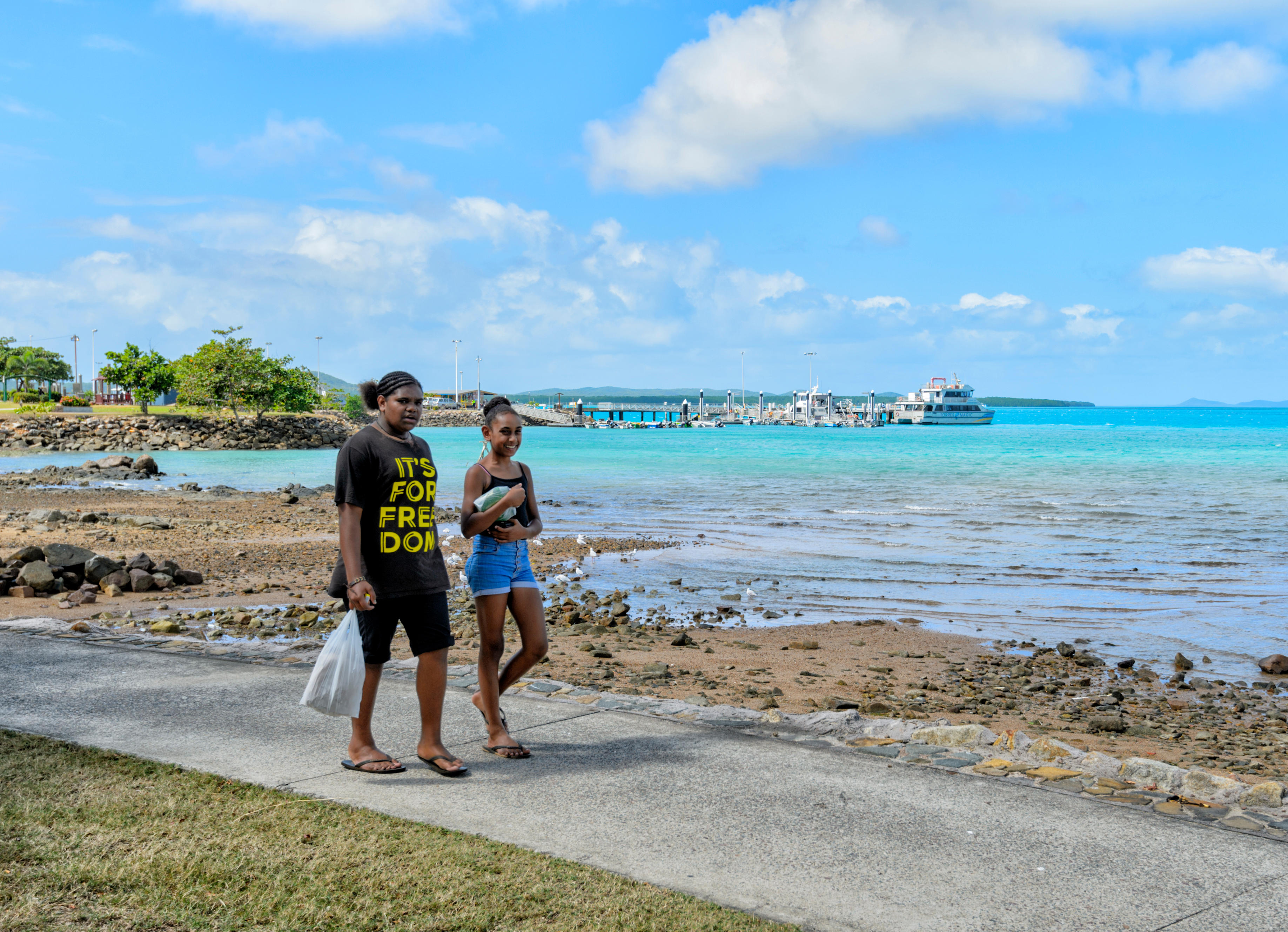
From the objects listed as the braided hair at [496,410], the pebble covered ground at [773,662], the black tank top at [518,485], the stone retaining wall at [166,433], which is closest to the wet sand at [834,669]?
the pebble covered ground at [773,662]

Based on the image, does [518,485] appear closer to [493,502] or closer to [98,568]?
[493,502]

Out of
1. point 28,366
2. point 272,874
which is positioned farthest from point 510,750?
point 28,366

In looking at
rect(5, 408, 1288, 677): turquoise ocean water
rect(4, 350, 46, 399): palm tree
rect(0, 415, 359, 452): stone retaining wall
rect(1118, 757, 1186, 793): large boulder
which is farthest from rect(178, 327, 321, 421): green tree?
rect(1118, 757, 1186, 793): large boulder

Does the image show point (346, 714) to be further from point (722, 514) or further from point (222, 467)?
point (222, 467)

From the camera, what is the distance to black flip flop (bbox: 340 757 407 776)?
16.5 feet

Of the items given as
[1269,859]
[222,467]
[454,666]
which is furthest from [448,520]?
[222,467]

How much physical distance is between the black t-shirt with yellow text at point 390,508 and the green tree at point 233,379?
72.8 m

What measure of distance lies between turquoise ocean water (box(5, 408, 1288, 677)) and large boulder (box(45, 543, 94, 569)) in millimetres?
6496

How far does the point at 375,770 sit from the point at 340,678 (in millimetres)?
581

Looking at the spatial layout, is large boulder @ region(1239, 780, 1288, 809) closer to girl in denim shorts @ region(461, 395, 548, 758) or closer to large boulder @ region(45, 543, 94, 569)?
girl in denim shorts @ region(461, 395, 548, 758)

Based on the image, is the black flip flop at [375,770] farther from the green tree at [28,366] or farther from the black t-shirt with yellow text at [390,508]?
the green tree at [28,366]

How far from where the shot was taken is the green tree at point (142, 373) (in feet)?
260

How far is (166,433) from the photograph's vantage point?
67.1 meters

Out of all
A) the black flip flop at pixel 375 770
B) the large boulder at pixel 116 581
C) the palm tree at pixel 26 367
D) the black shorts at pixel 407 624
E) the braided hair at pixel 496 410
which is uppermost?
the palm tree at pixel 26 367
